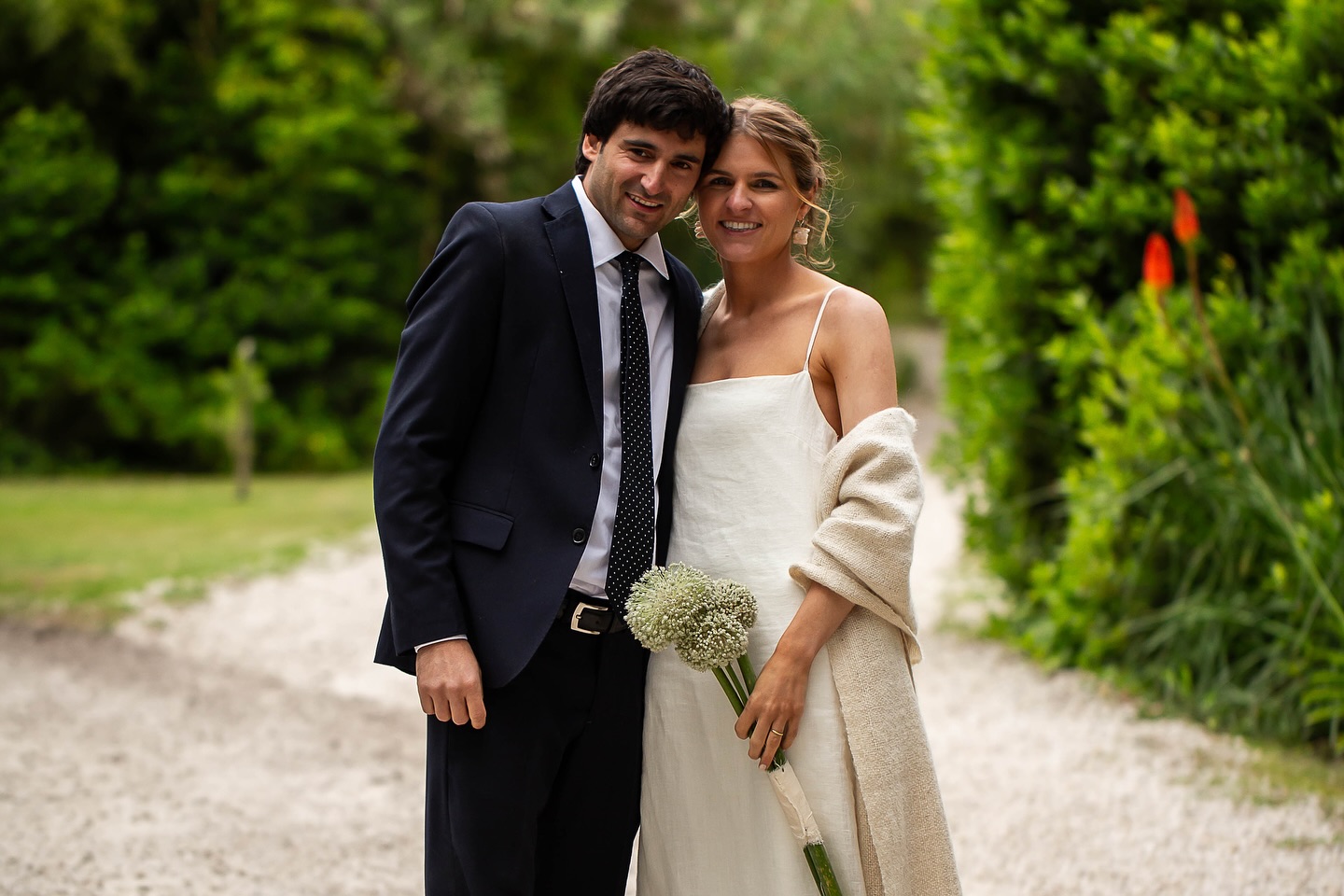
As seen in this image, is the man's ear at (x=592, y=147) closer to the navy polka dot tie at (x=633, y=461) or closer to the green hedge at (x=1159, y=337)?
the navy polka dot tie at (x=633, y=461)

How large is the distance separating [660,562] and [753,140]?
37.1 inches

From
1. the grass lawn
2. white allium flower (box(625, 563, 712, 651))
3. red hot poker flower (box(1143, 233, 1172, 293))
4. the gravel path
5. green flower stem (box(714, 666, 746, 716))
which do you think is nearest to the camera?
white allium flower (box(625, 563, 712, 651))

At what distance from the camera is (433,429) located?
2.26m

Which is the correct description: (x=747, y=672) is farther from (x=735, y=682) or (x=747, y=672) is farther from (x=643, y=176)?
(x=643, y=176)

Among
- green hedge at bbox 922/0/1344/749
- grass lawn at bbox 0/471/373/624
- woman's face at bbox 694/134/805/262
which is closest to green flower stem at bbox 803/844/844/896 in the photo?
woman's face at bbox 694/134/805/262

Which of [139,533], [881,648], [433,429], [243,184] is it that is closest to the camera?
[433,429]

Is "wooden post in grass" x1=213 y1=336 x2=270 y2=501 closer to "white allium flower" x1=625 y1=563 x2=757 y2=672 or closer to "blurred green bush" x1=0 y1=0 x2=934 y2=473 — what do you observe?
"blurred green bush" x1=0 y1=0 x2=934 y2=473

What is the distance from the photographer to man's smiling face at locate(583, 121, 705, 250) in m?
2.38

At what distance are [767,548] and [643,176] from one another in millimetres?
818

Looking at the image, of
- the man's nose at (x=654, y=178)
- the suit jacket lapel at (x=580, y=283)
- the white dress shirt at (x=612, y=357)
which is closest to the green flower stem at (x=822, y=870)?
the white dress shirt at (x=612, y=357)

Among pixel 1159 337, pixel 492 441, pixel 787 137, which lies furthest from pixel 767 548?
pixel 1159 337

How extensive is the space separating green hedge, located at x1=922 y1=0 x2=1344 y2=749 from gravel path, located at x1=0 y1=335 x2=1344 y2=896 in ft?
1.46

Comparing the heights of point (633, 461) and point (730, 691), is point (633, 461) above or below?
above

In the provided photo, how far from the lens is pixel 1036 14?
541 centimetres
